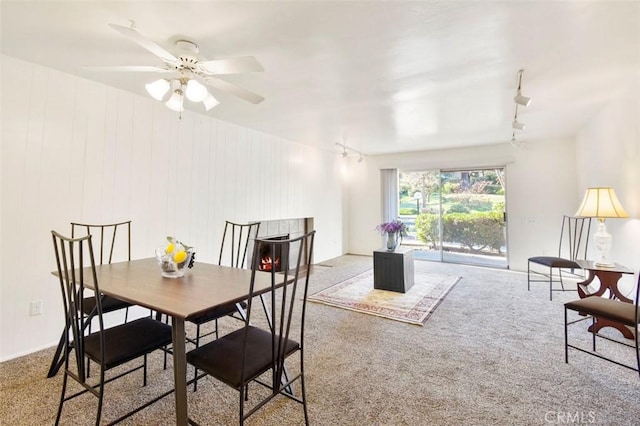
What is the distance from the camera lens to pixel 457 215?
5.84m

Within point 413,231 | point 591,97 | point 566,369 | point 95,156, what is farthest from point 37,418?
point 413,231

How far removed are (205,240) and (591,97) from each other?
189 inches

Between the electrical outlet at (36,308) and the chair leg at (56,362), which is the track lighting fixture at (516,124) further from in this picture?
the electrical outlet at (36,308)

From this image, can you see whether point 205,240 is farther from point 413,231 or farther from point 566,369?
point 413,231

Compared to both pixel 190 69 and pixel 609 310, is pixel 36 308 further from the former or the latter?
pixel 609 310

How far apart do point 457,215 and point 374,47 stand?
4.60 metres

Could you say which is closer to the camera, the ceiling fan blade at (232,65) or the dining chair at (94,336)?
the dining chair at (94,336)

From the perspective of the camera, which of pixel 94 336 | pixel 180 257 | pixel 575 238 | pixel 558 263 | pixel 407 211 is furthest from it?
pixel 407 211

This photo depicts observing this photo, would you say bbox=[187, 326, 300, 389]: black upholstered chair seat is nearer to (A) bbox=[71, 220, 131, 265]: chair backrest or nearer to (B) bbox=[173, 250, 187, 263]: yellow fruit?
(B) bbox=[173, 250, 187, 263]: yellow fruit

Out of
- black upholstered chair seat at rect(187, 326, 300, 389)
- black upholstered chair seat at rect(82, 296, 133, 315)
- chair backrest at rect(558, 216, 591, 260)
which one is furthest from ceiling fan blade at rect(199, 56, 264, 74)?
chair backrest at rect(558, 216, 591, 260)

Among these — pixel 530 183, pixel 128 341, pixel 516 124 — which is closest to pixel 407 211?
pixel 530 183

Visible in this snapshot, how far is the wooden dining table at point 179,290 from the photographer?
4.29ft

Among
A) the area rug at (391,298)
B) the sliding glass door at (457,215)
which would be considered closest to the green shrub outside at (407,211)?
the sliding glass door at (457,215)

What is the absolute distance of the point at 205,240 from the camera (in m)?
3.75
